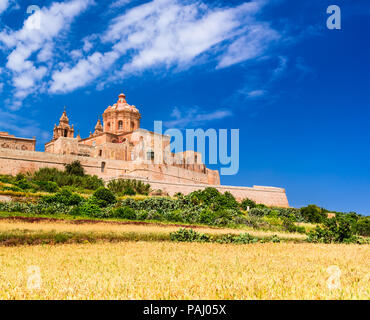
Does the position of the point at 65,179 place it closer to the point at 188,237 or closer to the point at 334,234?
the point at 188,237

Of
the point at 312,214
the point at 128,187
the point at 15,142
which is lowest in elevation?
the point at 312,214

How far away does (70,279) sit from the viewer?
453cm

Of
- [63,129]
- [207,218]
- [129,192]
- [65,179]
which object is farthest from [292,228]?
[63,129]

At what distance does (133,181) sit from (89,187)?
396 centimetres

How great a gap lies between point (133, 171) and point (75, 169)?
619 cm

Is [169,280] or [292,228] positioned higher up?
[292,228]

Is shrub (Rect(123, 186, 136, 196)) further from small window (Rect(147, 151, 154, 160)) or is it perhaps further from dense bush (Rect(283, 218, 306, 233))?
dense bush (Rect(283, 218, 306, 233))

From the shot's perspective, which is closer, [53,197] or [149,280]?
[149,280]

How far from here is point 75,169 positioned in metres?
33.8

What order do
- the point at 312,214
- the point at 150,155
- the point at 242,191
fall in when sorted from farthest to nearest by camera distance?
the point at 150,155 → the point at 242,191 → the point at 312,214

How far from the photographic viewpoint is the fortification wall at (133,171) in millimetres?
32419

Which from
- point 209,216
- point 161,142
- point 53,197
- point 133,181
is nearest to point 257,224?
point 209,216
